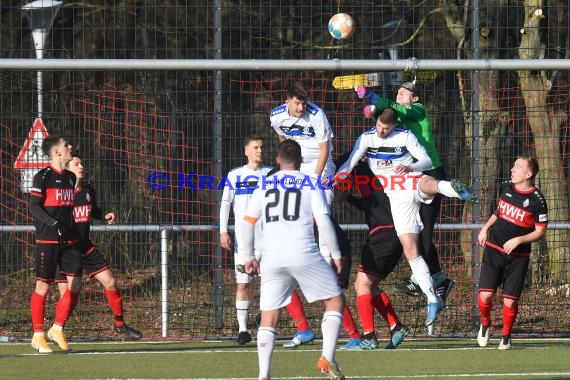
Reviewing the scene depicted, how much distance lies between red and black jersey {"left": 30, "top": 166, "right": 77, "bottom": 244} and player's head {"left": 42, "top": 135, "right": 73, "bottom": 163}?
0.44 ft

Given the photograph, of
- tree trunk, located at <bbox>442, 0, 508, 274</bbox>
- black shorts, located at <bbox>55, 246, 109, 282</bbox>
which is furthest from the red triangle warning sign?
tree trunk, located at <bbox>442, 0, 508, 274</bbox>

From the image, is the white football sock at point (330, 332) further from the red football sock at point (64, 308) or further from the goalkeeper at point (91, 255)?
the goalkeeper at point (91, 255)

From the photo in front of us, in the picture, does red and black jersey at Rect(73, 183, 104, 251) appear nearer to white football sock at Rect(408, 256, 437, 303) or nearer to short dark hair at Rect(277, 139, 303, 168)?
white football sock at Rect(408, 256, 437, 303)

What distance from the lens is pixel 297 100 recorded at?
1134cm

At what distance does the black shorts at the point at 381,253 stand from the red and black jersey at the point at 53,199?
2849mm

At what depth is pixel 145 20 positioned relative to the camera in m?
16.7

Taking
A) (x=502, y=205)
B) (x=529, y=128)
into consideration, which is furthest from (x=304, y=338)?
(x=529, y=128)

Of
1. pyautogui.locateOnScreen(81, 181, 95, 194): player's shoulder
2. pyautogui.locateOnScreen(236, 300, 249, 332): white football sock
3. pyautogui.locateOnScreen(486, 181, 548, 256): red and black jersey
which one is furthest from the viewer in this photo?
pyautogui.locateOnScreen(81, 181, 95, 194): player's shoulder

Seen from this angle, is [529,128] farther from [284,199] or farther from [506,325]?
[284,199]

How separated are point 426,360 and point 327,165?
85.5 inches

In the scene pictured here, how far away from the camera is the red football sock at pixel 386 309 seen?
37.6ft

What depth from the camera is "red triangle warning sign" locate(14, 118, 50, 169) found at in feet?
43.2

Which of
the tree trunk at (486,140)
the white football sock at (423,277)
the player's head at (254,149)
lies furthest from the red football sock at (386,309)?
the tree trunk at (486,140)

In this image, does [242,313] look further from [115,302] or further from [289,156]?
[289,156]
